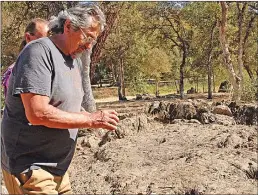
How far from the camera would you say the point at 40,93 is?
178 centimetres

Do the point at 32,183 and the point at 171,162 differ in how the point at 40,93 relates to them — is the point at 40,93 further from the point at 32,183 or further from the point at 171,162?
the point at 171,162

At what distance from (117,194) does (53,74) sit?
3.17 meters

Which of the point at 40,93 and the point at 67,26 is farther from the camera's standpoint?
the point at 67,26

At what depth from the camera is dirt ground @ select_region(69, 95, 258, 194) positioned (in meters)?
4.77

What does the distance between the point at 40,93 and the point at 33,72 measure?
3.4 inches

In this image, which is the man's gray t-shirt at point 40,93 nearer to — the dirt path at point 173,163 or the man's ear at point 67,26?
the man's ear at point 67,26

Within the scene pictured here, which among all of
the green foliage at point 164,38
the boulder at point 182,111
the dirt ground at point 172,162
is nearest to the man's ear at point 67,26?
the dirt ground at point 172,162

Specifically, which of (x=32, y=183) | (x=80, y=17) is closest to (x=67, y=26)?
(x=80, y=17)

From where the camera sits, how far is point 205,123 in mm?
7609

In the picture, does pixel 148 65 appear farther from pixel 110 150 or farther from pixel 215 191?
pixel 215 191

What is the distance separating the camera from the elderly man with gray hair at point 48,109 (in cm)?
179

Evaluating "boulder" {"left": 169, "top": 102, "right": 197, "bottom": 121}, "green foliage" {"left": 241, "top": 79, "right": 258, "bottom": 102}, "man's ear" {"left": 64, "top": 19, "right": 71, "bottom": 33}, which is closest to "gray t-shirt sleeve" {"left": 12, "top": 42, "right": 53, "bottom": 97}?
"man's ear" {"left": 64, "top": 19, "right": 71, "bottom": 33}

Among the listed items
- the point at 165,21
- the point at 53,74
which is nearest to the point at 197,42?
the point at 165,21

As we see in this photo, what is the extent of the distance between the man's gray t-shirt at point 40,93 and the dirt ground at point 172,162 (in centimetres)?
282
